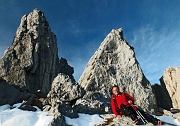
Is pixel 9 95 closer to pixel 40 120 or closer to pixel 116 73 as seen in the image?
pixel 40 120

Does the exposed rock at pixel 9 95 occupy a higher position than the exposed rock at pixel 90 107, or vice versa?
the exposed rock at pixel 9 95

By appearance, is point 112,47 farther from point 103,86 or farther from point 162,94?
point 162,94

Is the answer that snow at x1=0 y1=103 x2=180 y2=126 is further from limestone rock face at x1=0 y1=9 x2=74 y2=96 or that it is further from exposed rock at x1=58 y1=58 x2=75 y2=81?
exposed rock at x1=58 y1=58 x2=75 y2=81

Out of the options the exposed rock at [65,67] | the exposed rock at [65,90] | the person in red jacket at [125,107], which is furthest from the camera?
the exposed rock at [65,67]

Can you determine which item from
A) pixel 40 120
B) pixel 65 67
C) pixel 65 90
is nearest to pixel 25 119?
pixel 40 120

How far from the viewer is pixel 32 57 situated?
227 feet

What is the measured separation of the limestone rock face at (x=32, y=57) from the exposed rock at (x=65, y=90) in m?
32.1

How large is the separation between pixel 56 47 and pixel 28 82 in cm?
2438

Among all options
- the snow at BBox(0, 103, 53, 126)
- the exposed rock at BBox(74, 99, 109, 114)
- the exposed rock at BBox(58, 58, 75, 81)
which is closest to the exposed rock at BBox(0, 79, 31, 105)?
the snow at BBox(0, 103, 53, 126)

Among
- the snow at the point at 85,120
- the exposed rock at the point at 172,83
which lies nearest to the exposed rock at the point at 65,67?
the exposed rock at the point at 172,83

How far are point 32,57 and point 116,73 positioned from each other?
106 ft

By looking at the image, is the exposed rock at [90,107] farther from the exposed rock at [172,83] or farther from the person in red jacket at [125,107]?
the exposed rock at [172,83]

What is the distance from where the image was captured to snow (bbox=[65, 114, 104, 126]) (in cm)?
1723

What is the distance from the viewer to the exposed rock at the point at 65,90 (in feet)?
91.4
